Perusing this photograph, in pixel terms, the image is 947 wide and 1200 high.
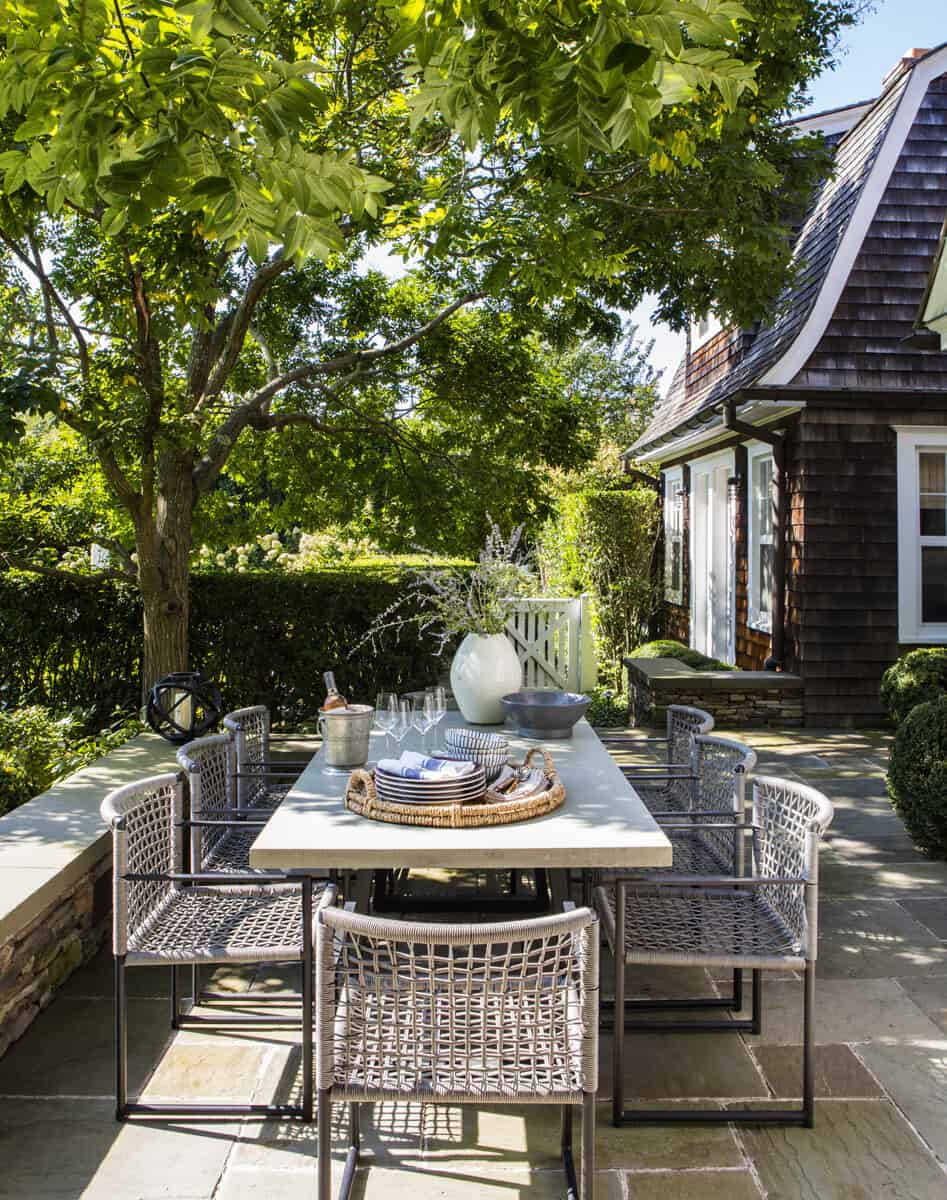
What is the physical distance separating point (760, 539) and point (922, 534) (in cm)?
165

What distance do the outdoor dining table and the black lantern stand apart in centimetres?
207

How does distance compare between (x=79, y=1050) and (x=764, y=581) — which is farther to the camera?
(x=764, y=581)

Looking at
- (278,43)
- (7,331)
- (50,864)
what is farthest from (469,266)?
(50,864)

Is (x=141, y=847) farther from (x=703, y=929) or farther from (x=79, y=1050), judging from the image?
(x=703, y=929)

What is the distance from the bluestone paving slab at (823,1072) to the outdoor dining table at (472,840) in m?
0.81

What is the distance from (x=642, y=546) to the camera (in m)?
13.4

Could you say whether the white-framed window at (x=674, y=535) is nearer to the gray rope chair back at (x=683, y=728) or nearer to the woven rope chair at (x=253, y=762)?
the gray rope chair back at (x=683, y=728)

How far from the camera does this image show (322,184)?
2.24 metres

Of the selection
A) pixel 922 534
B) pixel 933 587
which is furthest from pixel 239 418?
pixel 933 587

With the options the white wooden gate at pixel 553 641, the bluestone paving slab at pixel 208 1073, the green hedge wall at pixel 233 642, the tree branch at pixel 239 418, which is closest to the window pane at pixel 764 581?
the white wooden gate at pixel 553 641

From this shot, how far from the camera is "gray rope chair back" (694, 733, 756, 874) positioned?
3.48 m

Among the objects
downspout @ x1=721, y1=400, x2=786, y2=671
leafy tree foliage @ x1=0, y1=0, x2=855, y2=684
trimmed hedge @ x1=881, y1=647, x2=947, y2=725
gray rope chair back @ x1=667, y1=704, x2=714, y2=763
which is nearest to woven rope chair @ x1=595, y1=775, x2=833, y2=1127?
gray rope chair back @ x1=667, y1=704, x2=714, y2=763

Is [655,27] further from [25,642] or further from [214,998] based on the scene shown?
[25,642]

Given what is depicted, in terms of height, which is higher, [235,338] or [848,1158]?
[235,338]
